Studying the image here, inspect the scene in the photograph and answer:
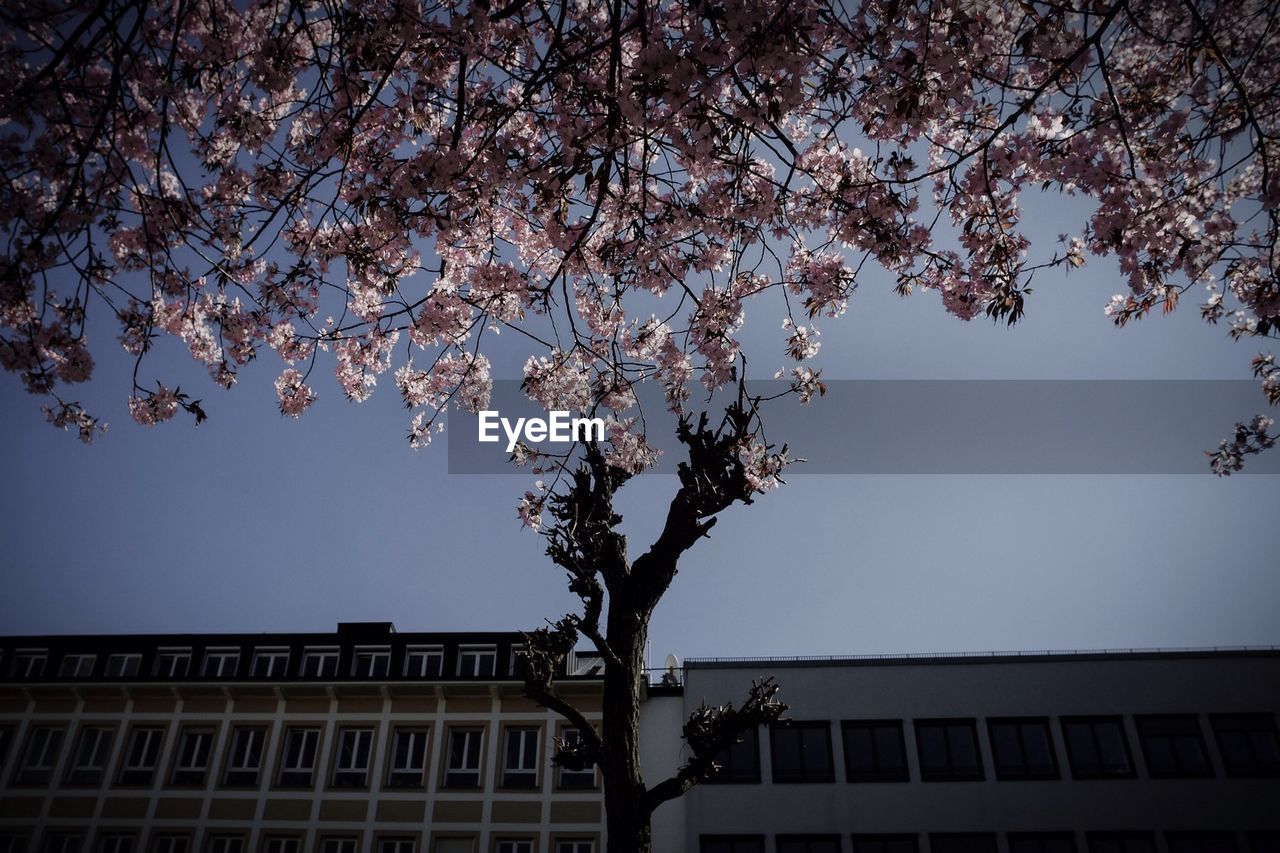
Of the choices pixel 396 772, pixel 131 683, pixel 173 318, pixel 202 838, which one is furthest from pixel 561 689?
pixel 173 318

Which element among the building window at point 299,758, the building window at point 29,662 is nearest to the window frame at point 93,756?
the building window at point 29,662

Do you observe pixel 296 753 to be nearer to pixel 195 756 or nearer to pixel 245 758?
pixel 245 758

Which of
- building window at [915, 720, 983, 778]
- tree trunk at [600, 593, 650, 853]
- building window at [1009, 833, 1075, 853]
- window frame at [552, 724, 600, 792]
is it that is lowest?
tree trunk at [600, 593, 650, 853]

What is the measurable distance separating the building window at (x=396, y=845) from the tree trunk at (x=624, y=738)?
2007 centimetres

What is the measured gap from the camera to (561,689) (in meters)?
24.4

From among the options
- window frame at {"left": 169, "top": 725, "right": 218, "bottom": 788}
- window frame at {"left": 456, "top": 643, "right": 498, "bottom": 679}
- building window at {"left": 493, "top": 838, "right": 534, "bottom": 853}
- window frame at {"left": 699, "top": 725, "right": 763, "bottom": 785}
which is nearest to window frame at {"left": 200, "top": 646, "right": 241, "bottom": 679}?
window frame at {"left": 169, "top": 725, "right": 218, "bottom": 788}

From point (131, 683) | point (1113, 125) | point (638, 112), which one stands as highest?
point (131, 683)

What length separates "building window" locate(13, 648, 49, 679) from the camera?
27953 millimetres

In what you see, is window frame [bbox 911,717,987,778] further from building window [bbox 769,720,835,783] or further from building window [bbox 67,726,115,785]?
building window [bbox 67,726,115,785]

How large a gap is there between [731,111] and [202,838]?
2631 centimetres

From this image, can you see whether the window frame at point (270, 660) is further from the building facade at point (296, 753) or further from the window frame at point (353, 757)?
the window frame at point (353, 757)

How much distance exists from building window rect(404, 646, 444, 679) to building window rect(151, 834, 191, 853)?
7.50 m

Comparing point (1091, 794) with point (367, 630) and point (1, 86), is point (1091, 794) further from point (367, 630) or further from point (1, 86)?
point (1, 86)

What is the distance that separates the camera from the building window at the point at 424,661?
26750mm
